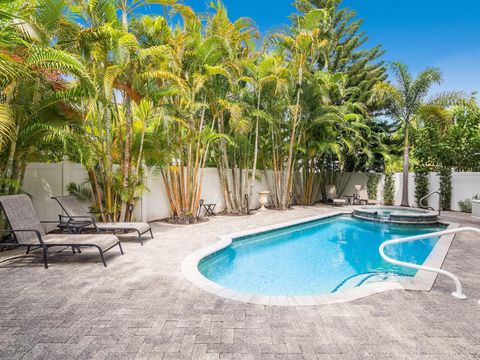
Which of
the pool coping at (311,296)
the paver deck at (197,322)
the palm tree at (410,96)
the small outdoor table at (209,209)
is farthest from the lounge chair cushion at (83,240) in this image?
the palm tree at (410,96)

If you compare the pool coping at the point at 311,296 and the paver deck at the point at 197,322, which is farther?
the pool coping at the point at 311,296

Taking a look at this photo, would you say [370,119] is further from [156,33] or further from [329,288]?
[329,288]

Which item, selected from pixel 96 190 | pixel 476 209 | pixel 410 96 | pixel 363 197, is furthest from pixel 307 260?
pixel 410 96

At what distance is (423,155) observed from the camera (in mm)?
14562

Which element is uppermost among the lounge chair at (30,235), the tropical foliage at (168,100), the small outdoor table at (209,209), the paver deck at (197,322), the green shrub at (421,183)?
the tropical foliage at (168,100)

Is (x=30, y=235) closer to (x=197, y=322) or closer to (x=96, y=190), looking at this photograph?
(x=96, y=190)

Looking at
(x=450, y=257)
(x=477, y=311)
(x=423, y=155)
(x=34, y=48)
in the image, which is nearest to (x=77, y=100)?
(x=34, y=48)

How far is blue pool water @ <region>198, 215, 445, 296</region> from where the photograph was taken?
4.74 m

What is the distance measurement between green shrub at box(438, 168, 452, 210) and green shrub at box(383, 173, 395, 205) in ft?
7.79

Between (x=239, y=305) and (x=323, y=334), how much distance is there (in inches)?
38.3

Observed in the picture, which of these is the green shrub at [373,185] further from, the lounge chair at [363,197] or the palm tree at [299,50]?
the palm tree at [299,50]

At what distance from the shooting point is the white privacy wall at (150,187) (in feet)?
21.9

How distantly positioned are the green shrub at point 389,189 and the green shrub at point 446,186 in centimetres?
237

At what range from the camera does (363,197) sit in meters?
15.6
